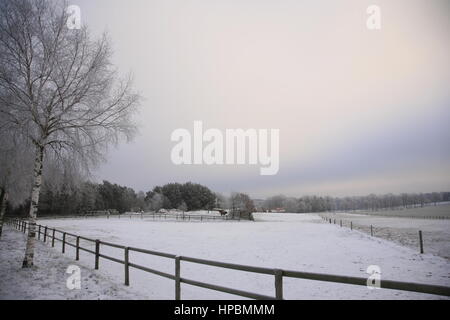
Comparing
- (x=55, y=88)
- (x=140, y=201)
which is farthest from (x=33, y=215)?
(x=140, y=201)

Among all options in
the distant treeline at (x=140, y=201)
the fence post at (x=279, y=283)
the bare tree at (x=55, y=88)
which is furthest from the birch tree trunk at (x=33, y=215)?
the distant treeline at (x=140, y=201)

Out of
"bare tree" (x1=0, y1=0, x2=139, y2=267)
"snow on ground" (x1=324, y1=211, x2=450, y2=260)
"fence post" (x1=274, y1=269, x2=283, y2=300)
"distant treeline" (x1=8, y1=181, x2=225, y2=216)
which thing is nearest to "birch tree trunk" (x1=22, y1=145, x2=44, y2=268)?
"bare tree" (x1=0, y1=0, x2=139, y2=267)

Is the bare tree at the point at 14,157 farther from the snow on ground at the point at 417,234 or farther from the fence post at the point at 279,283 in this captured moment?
the snow on ground at the point at 417,234

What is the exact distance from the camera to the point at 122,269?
11.8m

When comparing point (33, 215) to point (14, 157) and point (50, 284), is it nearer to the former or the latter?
point (14, 157)

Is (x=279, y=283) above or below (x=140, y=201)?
above

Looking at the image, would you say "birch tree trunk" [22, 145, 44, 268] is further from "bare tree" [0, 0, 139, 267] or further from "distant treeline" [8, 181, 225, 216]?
"distant treeline" [8, 181, 225, 216]

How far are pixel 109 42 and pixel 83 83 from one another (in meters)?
2.33

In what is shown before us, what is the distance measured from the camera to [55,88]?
11.7 metres
